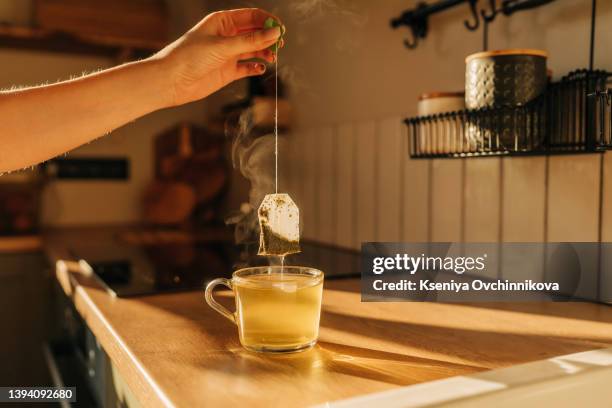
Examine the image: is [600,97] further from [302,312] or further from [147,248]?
[147,248]

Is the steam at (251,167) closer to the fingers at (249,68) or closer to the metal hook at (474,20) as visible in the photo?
the fingers at (249,68)

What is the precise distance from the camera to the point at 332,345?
0.73m

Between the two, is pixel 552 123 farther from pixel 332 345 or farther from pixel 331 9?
pixel 331 9

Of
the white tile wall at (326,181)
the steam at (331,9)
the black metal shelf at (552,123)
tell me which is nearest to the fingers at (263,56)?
the black metal shelf at (552,123)

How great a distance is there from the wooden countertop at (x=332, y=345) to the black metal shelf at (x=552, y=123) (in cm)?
27

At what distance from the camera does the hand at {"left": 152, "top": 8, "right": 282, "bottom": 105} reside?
813mm

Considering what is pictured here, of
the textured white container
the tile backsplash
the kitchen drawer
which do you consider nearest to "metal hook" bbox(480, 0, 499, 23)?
the textured white container

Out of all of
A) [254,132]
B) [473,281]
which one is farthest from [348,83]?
[473,281]

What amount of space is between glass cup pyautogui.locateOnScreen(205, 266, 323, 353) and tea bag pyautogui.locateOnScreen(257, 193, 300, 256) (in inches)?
3.8

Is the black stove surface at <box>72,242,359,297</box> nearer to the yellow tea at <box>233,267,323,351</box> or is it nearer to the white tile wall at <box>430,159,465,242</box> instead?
the white tile wall at <box>430,159,465,242</box>

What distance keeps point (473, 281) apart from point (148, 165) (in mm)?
1828

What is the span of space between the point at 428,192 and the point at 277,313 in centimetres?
→ 80

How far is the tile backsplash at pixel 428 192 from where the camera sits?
3.36 ft

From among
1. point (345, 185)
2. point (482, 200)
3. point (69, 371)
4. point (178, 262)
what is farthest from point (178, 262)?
point (482, 200)
